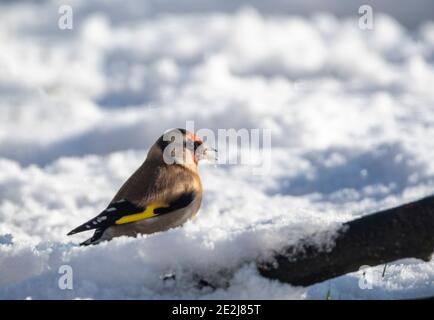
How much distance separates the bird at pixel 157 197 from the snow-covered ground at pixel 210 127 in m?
0.30

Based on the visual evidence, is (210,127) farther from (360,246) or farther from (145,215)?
(360,246)

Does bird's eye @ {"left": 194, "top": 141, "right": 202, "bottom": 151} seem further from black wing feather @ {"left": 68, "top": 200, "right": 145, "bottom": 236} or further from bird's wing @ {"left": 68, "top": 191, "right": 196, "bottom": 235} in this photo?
black wing feather @ {"left": 68, "top": 200, "right": 145, "bottom": 236}

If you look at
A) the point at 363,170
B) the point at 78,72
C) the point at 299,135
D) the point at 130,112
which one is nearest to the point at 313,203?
the point at 363,170

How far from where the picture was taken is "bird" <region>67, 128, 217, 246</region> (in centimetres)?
430

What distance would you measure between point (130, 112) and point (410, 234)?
8039 millimetres

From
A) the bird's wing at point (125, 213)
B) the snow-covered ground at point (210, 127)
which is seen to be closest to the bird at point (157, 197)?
the bird's wing at point (125, 213)

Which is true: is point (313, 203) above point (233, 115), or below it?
below

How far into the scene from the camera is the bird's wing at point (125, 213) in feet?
14.0

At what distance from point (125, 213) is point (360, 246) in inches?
58.6

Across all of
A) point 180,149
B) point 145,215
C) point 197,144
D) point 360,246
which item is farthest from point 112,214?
point 360,246

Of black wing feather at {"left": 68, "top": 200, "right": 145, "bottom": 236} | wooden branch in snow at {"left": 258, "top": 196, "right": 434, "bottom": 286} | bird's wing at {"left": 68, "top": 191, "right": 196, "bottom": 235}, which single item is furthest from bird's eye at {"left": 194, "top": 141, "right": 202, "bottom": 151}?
wooden branch in snow at {"left": 258, "top": 196, "right": 434, "bottom": 286}

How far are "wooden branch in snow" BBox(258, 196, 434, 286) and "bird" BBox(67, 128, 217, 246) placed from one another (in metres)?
1.26

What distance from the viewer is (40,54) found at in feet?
46.4
